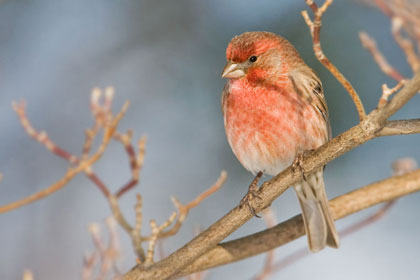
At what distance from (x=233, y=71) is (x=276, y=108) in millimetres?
468

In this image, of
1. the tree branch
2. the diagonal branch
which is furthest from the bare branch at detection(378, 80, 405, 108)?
the diagonal branch

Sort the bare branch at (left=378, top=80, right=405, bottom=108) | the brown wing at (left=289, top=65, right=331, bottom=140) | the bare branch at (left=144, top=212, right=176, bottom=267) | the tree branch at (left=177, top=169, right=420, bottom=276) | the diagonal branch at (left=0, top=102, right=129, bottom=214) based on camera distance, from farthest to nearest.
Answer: the brown wing at (left=289, top=65, right=331, bottom=140) → the tree branch at (left=177, top=169, right=420, bottom=276) → the bare branch at (left=144, top=212, right=176, bottom=267) → the diagonal branch at (left=0, top=102, right=129, bottom=214) → the bare branch at (left=378, top=80, right=405, bottom=108)

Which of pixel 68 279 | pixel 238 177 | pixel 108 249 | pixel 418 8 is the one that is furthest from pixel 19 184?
pixel 418 8

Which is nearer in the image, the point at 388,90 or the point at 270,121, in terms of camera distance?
the point at 388,90

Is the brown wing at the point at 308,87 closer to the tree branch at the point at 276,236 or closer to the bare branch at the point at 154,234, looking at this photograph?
the tree branch at the point at 276,236

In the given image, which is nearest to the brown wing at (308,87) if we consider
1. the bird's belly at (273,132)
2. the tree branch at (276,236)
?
the bird's belly at (273,132)

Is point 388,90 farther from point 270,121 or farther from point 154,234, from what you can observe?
point 270,121

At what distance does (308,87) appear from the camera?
548 cm

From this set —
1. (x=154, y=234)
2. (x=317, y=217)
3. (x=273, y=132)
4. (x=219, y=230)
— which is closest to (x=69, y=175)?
(x=154, y=234)

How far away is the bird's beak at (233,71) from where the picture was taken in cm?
522

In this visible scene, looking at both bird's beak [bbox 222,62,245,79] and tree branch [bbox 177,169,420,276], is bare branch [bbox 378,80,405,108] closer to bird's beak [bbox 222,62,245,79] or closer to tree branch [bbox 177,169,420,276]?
tree branch [bbox 177,169,420,276]

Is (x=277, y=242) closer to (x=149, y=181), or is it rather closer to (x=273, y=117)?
(x=273, y=117)

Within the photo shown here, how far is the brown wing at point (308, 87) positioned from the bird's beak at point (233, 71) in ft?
1.49

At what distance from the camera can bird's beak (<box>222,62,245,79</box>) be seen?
5223mm
